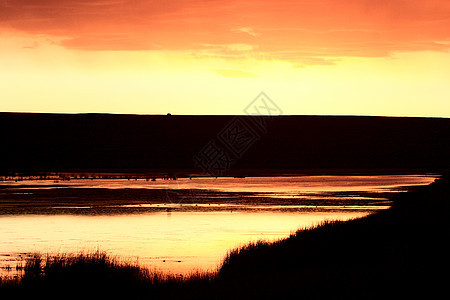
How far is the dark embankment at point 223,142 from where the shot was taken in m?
115

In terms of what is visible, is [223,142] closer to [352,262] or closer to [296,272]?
[352,262]

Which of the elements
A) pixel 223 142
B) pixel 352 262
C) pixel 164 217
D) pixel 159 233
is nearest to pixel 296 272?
pixel 352 262

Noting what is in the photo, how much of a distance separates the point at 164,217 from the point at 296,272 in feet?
61.8

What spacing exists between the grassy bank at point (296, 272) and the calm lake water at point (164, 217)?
1836 mm

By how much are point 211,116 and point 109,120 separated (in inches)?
784

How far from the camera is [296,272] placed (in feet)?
63.0

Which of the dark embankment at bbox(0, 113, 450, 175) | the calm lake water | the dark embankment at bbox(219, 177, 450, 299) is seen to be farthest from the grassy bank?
the dark embankment at bbox(0, 113, 450, 175)

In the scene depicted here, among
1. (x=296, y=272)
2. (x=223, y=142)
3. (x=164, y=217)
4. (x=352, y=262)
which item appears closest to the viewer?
(x=296, y=272)

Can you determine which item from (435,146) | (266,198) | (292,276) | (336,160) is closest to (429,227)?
(292,276)

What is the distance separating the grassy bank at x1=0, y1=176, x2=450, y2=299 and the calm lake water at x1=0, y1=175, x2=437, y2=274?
1836 millimetres

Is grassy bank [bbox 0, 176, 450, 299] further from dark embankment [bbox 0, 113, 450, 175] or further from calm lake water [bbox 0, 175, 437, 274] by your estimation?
dark embankment [bbox 0, 113, 450, 175]

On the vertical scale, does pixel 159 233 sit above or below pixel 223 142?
below

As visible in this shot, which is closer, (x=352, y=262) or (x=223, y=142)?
(x=352, y=262)

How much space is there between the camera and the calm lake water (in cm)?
2600
